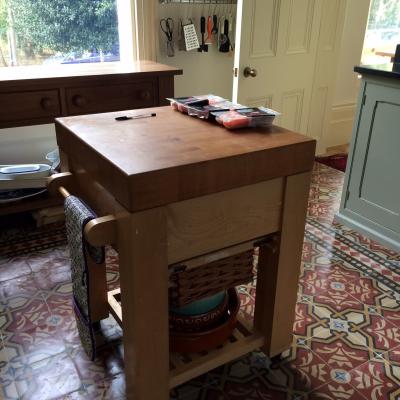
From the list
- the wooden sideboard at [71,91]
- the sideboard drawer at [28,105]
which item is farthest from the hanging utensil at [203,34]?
the sideboard drawer at [28,105]

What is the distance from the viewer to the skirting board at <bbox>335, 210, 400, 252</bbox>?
231cm

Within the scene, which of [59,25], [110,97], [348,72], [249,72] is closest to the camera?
[110,97]

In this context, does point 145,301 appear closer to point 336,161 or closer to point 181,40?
point 181,40

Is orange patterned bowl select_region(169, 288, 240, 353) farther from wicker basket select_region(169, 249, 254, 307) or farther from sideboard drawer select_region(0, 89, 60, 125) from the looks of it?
sideboard drawer select_region(0, 89, 60, 125)

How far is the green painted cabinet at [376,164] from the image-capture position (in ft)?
7.14

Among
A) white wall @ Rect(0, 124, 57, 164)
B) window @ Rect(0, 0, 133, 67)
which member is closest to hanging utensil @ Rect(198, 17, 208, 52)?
window @ Rect(0, 0, 133, 67)

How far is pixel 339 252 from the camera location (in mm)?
2291

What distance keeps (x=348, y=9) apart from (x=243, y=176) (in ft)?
10.0

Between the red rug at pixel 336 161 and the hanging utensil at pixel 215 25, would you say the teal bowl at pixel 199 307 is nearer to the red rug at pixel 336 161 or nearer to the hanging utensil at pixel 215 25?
the hanging utensil at pixel 215 25

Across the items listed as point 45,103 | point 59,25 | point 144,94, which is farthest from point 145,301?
point 59,25

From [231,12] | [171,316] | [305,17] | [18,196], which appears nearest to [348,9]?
[305,17]

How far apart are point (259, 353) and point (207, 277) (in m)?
0.51

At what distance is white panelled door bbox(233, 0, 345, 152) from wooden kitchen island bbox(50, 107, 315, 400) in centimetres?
151

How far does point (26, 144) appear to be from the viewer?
2703mm
